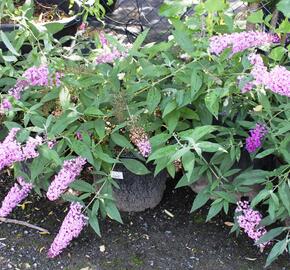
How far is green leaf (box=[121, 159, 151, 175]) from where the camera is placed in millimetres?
2176

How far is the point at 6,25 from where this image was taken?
2.96 meters

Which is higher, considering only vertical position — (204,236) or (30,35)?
(30,35)

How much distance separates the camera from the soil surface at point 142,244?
7.39ft

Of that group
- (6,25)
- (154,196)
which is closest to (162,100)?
(154,196)

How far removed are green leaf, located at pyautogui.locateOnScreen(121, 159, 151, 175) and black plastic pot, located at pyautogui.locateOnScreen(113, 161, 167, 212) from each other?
0.43 feet

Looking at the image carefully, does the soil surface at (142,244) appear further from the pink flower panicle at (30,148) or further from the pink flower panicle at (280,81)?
the pink flower panicle at (280,81)

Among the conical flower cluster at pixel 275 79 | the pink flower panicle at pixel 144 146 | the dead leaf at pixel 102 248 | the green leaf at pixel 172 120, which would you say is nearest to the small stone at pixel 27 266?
the dead leaf at pixel 102 248

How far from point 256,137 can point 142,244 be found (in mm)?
626

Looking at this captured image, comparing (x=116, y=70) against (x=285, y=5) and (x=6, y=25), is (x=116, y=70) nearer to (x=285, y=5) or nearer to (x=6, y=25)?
(x=285, y=5)

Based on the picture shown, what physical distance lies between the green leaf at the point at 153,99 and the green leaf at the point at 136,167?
215 millimetres

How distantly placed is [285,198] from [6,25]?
168 centimetres

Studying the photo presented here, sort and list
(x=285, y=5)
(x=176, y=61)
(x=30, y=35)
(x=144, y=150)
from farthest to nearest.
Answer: (x=30, y=35)
(x=176, y=61)
(x=144, y=150)
(x=285, y=5)

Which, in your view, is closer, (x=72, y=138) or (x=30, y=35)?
(x=72, y=138)

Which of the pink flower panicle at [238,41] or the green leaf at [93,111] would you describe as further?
the green leaf at [93,111]
